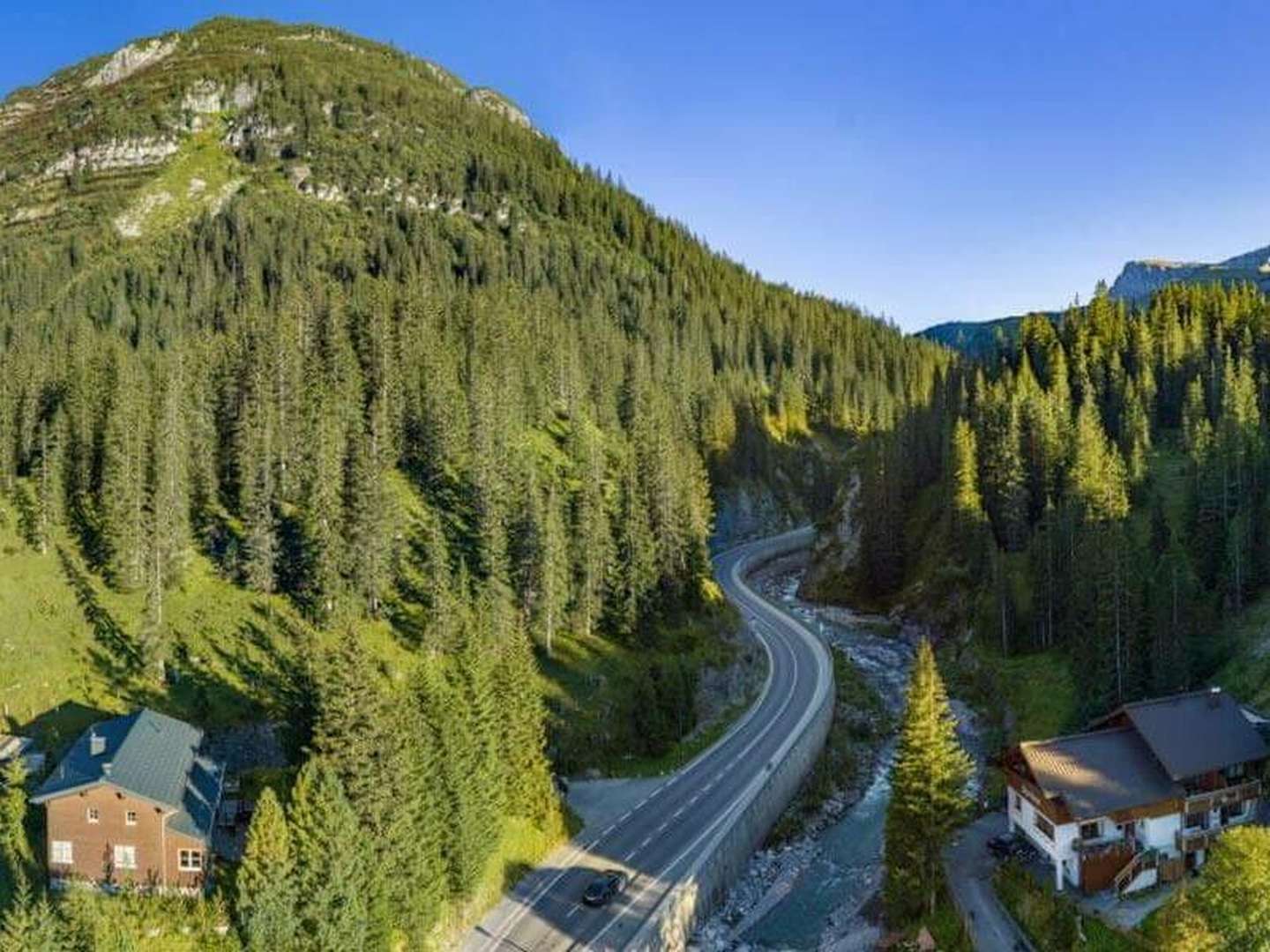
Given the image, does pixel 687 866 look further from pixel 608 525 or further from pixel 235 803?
pixel 608 525

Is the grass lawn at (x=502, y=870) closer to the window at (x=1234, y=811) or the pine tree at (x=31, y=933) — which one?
the pine tree at (x=31, y=933)

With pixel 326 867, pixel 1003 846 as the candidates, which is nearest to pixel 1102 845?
pixel 1003 846

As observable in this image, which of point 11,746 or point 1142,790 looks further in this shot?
point 11,746

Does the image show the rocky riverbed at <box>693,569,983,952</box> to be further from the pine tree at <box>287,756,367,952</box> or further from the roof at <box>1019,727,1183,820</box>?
the pine tree at <box>287,756,367,952</box>

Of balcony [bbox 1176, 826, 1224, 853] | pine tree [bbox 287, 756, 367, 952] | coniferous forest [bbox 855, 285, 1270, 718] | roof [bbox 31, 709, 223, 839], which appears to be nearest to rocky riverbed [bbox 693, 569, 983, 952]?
coniferous forest [bbox 855, 285, 1270, 718]

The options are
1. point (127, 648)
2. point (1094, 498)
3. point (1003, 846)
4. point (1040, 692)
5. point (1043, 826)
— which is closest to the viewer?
point (1043, 826)

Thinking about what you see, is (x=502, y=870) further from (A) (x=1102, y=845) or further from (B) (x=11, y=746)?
(A) (x=1102, y=845)
